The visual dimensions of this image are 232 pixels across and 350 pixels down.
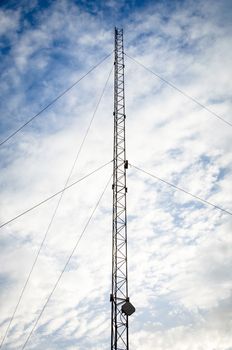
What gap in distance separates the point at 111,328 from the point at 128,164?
39.0 ft

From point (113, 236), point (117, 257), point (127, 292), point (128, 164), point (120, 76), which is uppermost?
point (120, 76)

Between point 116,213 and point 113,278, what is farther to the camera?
point 116,213

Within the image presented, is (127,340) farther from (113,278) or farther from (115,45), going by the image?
(115,45)

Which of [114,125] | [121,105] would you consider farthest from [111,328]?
[121,105]

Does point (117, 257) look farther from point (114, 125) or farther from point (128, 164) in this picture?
point (114, 125)

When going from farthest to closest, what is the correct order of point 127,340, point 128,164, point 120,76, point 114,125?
point 120,76 → point 114,125 → point 128,164 → point 127,340

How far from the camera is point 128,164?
2038 centimetres

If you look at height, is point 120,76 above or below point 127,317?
above

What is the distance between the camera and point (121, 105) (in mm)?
22953

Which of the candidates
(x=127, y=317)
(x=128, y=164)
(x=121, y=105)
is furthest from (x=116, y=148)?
(x=127, y=317)

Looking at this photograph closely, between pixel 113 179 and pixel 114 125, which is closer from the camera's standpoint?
pixel 113 179

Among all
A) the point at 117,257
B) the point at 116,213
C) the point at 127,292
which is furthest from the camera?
the point at 116,213

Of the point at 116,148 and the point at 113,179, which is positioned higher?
the point at 116,148

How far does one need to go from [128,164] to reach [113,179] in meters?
1.83
